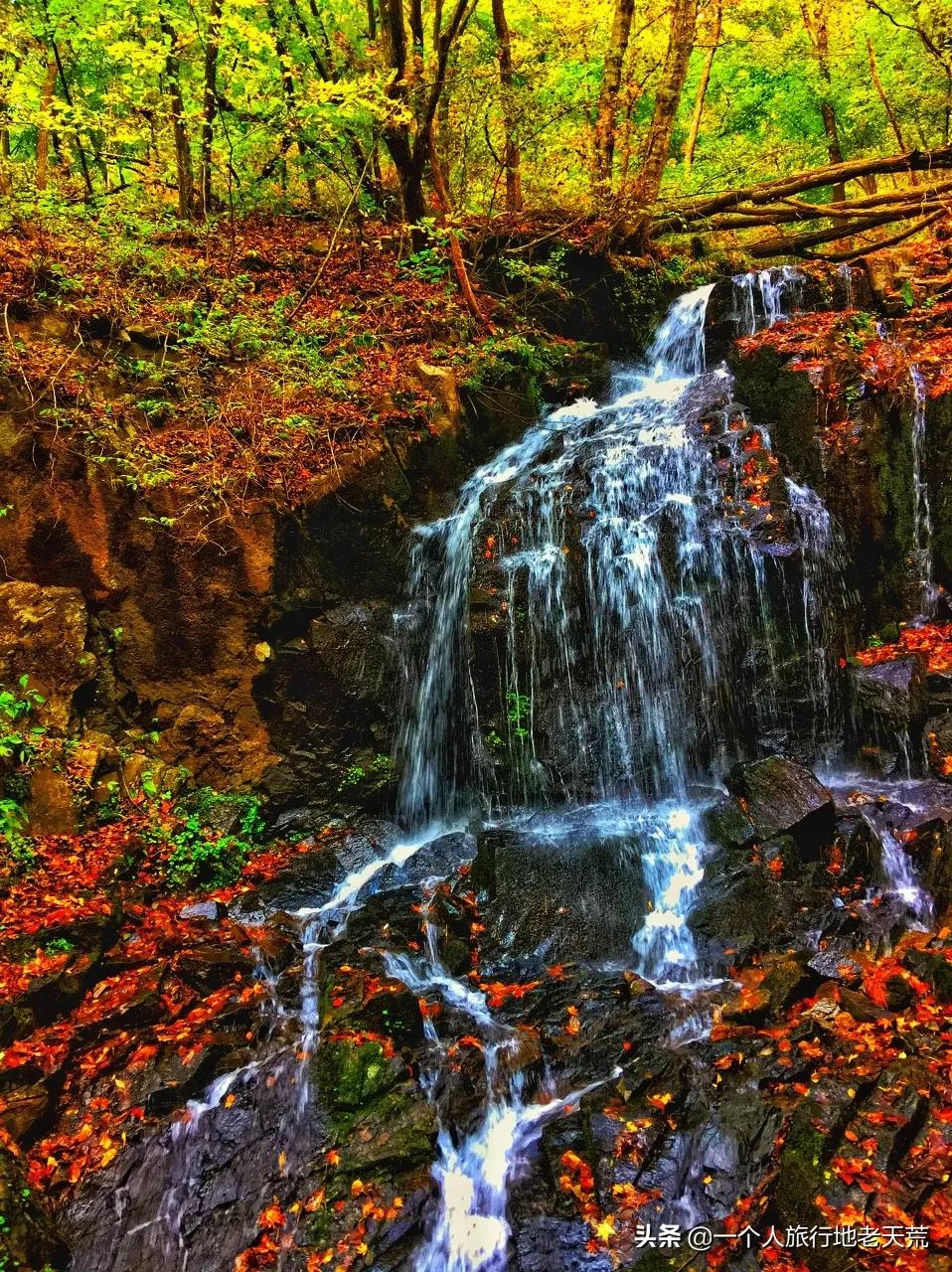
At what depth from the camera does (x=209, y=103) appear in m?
10.9

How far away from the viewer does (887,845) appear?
6289 millimetres

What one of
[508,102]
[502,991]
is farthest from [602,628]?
[508,102]

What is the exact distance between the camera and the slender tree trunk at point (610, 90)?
1200 centimetres

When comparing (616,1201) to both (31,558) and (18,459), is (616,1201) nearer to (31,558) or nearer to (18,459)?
(31,558)

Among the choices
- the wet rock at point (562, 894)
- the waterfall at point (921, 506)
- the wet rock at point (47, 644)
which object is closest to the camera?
the wet rock at point (562, 894)

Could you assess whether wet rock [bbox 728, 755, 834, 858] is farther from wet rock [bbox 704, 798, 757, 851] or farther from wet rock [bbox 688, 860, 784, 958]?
wet rock [bbox 688, 860, 784, 958]

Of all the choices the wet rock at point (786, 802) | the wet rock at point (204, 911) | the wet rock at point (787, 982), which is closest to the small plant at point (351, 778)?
the wet rock at point (204, 911)

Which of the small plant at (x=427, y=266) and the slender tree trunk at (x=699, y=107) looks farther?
the slender tree trunk at (x=699, y=107)

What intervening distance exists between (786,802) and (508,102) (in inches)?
494

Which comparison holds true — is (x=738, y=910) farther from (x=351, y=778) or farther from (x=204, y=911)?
(x=204, y=911)

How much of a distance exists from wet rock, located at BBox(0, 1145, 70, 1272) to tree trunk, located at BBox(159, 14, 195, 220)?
39.1 ft

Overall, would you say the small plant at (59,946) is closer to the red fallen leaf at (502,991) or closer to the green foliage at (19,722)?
the green foliage at (19,722)

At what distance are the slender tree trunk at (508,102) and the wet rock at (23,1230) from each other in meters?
15.3

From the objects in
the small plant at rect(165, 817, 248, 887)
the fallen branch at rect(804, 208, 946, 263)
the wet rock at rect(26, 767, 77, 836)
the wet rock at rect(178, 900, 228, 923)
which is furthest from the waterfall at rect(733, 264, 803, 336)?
the wet rock at rect(26, 767, 77, 836)
